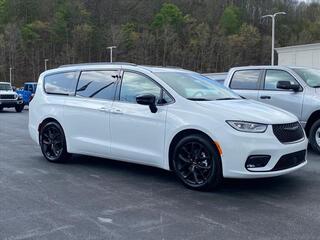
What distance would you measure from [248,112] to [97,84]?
2.66 meters

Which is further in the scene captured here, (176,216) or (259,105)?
(259,105)

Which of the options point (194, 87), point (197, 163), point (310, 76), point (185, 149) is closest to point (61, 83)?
point (194, 87)

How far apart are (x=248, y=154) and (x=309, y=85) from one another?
4.16 m

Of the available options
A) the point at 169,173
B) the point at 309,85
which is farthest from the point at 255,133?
the point at 309,85

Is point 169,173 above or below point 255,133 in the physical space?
below

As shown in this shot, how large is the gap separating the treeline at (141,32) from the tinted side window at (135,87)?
87.8 metres

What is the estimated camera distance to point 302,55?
35.8 m

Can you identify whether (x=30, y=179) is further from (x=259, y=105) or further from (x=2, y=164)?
(x=259, y=105)

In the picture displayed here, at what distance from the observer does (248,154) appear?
5488 millimetres

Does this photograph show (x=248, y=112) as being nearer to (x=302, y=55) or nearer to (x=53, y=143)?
(x=53, y=143)

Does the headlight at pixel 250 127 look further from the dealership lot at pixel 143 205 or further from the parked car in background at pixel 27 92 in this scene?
the parked car in background at pixel 27 92

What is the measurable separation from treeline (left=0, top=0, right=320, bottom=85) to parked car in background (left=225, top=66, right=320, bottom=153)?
84579 mm

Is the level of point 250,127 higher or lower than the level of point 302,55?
lower

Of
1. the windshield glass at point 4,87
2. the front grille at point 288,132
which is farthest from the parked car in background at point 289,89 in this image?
the windshield glass at point 4,87
